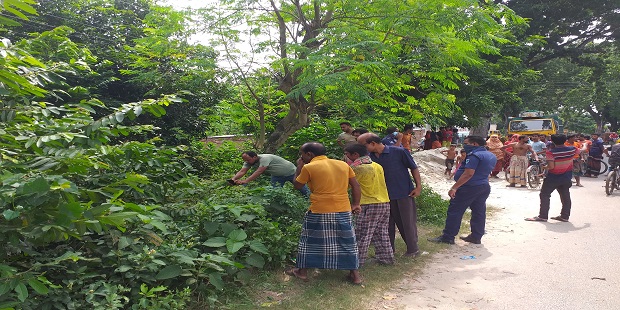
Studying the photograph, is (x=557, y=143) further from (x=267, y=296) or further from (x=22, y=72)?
(x=22, y=72)

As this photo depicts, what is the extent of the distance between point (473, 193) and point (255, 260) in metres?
3.58

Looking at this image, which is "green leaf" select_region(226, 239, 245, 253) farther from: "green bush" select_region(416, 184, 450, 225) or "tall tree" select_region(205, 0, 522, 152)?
"green bush" select_region(416, 184, 450, 225)

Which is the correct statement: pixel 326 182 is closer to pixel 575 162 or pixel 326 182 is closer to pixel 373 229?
pixel 373 229

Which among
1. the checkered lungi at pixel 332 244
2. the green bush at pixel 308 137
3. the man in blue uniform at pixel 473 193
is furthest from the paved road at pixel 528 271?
the green bush at pixel 308 137

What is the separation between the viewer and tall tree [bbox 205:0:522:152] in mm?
7203

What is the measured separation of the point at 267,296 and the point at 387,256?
1.72 m

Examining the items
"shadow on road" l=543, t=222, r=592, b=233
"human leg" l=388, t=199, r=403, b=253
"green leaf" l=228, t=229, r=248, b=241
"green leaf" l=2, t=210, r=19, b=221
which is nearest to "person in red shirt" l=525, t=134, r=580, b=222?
"shadow on road" l=543, t=222, r=592, b=233

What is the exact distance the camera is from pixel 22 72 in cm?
338

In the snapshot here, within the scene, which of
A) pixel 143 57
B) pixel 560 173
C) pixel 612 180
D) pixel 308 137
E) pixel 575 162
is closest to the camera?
pixel 560 173

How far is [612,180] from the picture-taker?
11.4 metres

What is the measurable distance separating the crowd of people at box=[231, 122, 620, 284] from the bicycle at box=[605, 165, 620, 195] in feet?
13.7

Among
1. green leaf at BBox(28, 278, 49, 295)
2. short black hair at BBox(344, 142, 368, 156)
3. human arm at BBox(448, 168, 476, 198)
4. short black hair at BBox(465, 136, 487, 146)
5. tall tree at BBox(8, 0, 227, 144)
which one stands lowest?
green leaf at BBox(28, 278, 49, 295)

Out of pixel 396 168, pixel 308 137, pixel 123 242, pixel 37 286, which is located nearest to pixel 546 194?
pixel 396 168

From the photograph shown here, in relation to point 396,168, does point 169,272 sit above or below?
below
